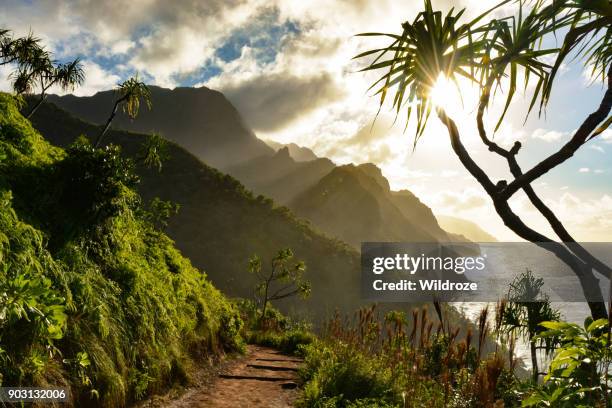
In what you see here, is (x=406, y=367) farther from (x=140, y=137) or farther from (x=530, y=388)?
(x=140, y=137)

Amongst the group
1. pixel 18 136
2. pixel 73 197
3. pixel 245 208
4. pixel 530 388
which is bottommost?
pixel 530 388

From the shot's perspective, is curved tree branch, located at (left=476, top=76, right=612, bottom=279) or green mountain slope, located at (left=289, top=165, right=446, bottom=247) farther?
green mountain slope, located at (left=289, top=165, right=446, bottom=247)

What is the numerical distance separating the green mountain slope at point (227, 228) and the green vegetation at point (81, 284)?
56202mm

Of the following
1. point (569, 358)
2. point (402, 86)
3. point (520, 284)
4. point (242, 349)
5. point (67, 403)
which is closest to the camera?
point (569, 358)

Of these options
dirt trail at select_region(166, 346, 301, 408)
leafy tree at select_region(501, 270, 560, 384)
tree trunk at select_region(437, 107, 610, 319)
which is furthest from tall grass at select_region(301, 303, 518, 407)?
leafy tree at select_region(501, 270, 560, 384)

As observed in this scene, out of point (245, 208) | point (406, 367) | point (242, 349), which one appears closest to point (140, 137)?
point (245, 208)

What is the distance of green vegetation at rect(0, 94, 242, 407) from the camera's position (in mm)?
3703

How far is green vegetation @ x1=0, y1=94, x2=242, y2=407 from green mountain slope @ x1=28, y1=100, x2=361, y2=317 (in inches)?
2213

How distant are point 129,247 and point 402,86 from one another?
485 cm

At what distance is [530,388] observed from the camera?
282 cm

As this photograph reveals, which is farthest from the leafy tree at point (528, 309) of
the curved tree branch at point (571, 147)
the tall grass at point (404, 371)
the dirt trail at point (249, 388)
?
the curved tree branch at point (571, 147)

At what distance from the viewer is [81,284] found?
15.7 ft

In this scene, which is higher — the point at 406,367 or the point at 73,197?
the point at 73,197

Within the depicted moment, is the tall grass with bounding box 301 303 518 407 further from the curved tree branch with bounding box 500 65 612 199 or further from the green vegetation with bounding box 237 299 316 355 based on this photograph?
the green vegetation with bounding box 237 299 316 355
